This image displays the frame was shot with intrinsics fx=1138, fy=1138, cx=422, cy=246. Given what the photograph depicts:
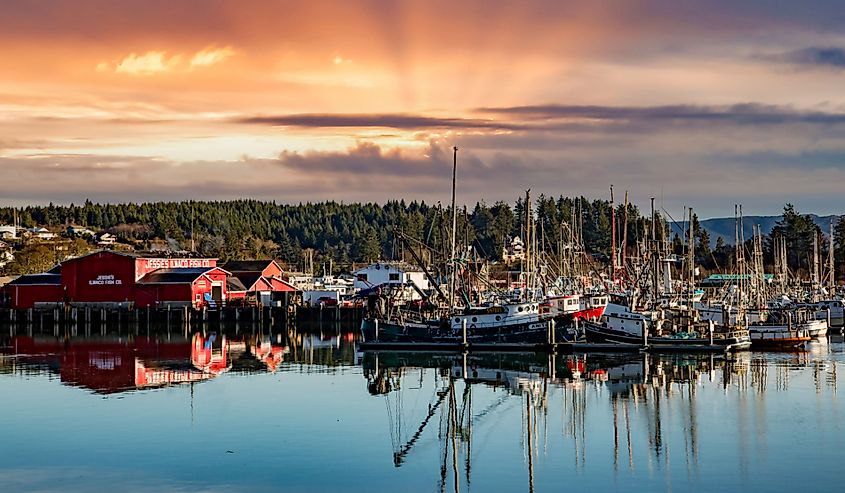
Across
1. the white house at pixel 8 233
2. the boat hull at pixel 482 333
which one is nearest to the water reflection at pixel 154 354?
the boat hull at pixel 482 333

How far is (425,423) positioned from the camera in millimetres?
40344

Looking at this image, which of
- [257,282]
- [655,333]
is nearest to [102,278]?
[257,282]

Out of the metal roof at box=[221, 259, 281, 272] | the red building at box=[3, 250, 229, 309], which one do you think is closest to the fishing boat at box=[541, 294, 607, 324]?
the red building at box=[3, 250, 229, 309]

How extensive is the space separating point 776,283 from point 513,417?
75840 millimetres

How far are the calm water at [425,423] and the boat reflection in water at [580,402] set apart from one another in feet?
0.36

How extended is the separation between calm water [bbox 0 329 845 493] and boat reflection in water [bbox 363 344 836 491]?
0.11 meters

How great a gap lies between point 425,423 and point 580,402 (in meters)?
7.17

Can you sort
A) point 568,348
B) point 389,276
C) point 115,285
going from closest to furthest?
point 568,348 < point 115,285 < point 389,276

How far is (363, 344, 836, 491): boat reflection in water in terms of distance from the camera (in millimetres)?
33938

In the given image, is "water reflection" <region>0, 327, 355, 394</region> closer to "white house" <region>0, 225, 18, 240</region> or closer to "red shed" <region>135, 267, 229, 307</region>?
"red shed" <region>135, 267, 229, 307</region>

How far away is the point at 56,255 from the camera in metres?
142

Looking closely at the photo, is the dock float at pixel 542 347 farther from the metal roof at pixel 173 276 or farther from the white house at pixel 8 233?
the white house at pixel 8 233

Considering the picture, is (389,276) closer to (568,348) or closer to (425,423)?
(568,348)

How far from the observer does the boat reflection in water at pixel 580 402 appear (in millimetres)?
33938
